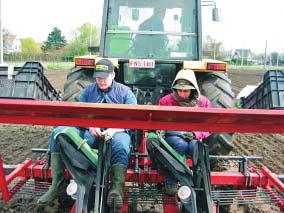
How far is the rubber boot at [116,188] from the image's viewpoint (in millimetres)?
3555

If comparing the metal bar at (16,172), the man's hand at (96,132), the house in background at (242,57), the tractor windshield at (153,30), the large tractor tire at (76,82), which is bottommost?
the metal bar at (16,172)

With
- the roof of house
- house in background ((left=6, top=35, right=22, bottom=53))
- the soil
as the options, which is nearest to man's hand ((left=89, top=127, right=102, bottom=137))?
the soil

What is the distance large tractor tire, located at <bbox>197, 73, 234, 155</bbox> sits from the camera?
201 inches

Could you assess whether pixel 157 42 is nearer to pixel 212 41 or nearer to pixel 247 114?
pixel 247 114

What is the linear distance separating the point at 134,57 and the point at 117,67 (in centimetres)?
Answer: 48

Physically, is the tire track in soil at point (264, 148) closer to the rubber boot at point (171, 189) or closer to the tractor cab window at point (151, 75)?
the tractor cab window at point (151, 75)

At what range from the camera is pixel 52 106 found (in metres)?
2.85

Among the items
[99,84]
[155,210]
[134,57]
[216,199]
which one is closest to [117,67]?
[134,57]

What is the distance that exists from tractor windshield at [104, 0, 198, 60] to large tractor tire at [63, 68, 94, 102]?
463 millimetres

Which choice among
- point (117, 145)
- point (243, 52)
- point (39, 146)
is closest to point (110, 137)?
point (117, 145)

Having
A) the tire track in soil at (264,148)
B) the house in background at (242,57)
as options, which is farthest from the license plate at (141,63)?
the house in background at (242,57)

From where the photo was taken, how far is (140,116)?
3.02 meters

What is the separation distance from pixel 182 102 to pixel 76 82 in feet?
5.80

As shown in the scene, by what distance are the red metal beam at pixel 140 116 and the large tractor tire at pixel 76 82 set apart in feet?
7.75
